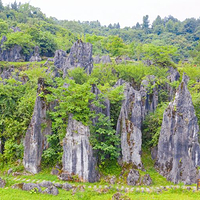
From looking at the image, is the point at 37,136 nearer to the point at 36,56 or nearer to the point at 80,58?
the point at 80,58

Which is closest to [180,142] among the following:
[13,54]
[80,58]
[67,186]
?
[67,186]

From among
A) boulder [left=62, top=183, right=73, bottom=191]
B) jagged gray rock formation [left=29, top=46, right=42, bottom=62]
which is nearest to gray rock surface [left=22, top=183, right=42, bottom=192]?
boulder [left=62, top=183, right=73, bottom=191]

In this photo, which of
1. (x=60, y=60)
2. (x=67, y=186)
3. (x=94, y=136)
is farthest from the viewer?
(x=60, y=60)

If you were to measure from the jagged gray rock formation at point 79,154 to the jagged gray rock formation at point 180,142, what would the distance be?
5900 mm

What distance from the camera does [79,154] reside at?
1544 centimetres

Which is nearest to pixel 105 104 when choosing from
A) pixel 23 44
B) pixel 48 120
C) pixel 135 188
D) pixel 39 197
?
pixel 48 120

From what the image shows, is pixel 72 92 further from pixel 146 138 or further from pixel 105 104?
pixel 146 138

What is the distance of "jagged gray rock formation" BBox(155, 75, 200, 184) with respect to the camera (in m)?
15.0

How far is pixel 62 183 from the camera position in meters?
14.4

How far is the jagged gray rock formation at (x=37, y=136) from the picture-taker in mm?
16562

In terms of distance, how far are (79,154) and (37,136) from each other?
14.0ft

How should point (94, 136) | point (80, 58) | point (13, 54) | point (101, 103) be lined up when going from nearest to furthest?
point (94, 136) → point (101, 103) → point (80, 58) → point (13, 54)

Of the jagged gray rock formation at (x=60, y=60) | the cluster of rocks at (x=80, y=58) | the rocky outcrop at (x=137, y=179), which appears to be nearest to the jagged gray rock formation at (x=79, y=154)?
the rocky outcrop at (x=137, y=179)

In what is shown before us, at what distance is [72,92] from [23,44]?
3748cm
